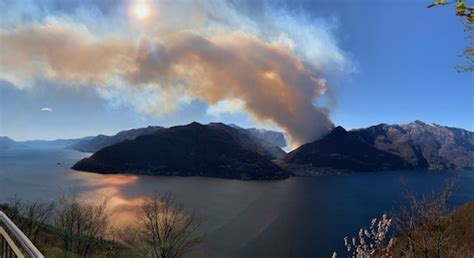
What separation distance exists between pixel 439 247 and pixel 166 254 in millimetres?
27737

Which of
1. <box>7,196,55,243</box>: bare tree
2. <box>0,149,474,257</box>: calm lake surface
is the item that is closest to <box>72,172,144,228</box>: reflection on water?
<box>0,149,474,257</box>: calm lake surface

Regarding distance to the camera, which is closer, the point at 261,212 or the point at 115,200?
the point at 261,212

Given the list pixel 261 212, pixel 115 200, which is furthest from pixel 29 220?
pixel 115 200

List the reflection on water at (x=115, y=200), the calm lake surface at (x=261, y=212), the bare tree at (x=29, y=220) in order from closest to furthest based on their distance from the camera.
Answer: the bare tree at (x=29, y=220) < the calm lake surface at (x=261, y=212) < the reflection on water at (x=115, y=200)

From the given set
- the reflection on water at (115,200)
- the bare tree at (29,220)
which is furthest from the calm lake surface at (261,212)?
the bare tree at (29,220)

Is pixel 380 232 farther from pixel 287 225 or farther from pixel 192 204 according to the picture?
pixel 192 204

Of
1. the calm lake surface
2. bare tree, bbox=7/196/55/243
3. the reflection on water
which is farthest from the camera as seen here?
the reflection on water

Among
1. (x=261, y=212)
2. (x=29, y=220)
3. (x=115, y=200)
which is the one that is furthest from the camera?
(x=115, y=200)

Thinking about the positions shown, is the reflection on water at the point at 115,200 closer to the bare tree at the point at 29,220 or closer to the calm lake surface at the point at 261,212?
the calm lake surface at the point at 261,212

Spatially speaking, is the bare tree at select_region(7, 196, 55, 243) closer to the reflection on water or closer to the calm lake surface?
the reflection on water

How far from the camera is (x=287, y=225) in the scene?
90500 millimetres

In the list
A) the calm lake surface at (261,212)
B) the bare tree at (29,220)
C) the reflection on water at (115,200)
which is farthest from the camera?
the reflection on water at (115,200)

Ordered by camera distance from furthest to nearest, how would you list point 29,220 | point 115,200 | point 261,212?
1. point 115,200
2. point 261,212
3. point 29,220

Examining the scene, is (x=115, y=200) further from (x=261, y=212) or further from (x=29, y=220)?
(x=29, y=220)
